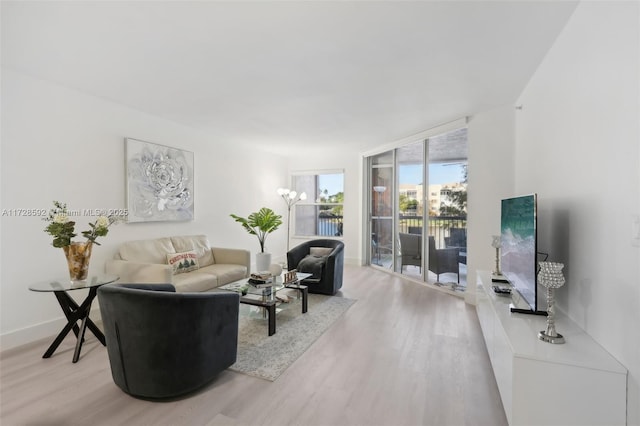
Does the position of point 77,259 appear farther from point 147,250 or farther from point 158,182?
point 158,182

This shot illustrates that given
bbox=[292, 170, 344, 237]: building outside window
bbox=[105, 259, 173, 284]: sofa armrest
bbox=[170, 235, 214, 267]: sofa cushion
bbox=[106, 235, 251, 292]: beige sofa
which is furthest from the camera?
bbox=[292, 170, 344, 237]: building outside window

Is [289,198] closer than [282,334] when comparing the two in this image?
No

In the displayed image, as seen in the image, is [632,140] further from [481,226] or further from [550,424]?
[481,226]

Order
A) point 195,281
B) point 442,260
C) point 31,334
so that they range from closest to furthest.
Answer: point 31,334
point 195,281
point 442,260

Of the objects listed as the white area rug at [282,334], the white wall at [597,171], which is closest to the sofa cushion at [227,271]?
the white area rug at [282,334]

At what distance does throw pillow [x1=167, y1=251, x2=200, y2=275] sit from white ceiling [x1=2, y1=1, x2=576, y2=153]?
191 centimetres

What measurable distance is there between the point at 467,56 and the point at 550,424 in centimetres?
260

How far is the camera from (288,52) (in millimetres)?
2453

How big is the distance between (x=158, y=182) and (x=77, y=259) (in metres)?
1.71

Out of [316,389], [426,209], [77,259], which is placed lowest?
[316,389]

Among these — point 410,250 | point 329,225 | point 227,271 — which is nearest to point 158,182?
point 227,271

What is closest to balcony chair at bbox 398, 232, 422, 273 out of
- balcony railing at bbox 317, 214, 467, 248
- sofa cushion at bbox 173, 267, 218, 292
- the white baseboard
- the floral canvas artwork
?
balcony railing at bbox 317, 214, 467, 248

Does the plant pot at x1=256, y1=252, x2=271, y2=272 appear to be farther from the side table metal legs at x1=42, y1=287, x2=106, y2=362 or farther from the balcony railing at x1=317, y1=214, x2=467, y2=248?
the balcony railing at x1=317, y1=214, x2=467, y2=248

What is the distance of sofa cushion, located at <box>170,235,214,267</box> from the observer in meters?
4.29
